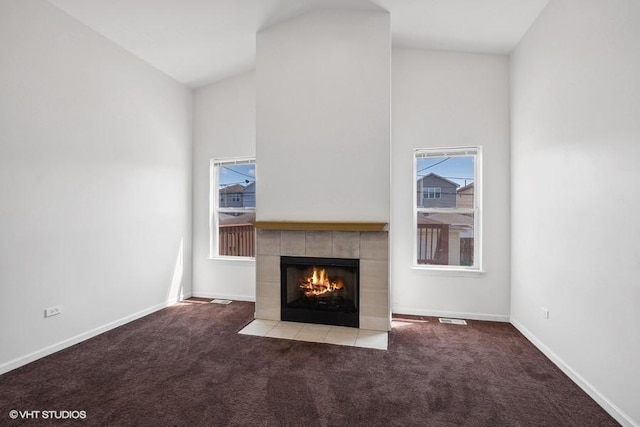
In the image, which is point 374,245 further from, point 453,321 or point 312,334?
point 453,321

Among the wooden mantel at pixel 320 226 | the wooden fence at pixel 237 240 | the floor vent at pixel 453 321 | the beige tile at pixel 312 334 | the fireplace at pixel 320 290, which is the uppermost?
the wooden mantel at pixel 320 226

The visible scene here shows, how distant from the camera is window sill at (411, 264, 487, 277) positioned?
3818 mm

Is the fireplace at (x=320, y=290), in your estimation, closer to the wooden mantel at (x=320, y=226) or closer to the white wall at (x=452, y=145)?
the wooden mantel at (x=320, y=226)

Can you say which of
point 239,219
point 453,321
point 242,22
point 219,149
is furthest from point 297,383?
point 242,22

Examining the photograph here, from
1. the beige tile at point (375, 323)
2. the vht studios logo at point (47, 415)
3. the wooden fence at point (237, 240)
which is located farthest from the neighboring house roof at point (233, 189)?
the vht studios logo at point (47, 415)

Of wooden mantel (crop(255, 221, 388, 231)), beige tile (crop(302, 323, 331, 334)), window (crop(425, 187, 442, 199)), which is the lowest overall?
beige tile (crop(302, 323, 331, 334))

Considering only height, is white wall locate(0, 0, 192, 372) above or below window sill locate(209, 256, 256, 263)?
above

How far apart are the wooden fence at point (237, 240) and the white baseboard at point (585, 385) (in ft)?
11.5

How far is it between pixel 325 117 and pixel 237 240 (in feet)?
7.49

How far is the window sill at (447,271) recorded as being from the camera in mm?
3818

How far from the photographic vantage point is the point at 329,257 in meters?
3.61

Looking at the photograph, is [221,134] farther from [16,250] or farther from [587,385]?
[587,385]

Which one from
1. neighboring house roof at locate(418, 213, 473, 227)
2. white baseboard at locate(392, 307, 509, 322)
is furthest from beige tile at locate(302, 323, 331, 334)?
neighboring house roof at locate(418, 213, 473, 227)

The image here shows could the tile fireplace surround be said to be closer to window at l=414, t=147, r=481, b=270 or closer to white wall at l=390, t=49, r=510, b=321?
white wall at l=390, t=49, r=510, b=321
